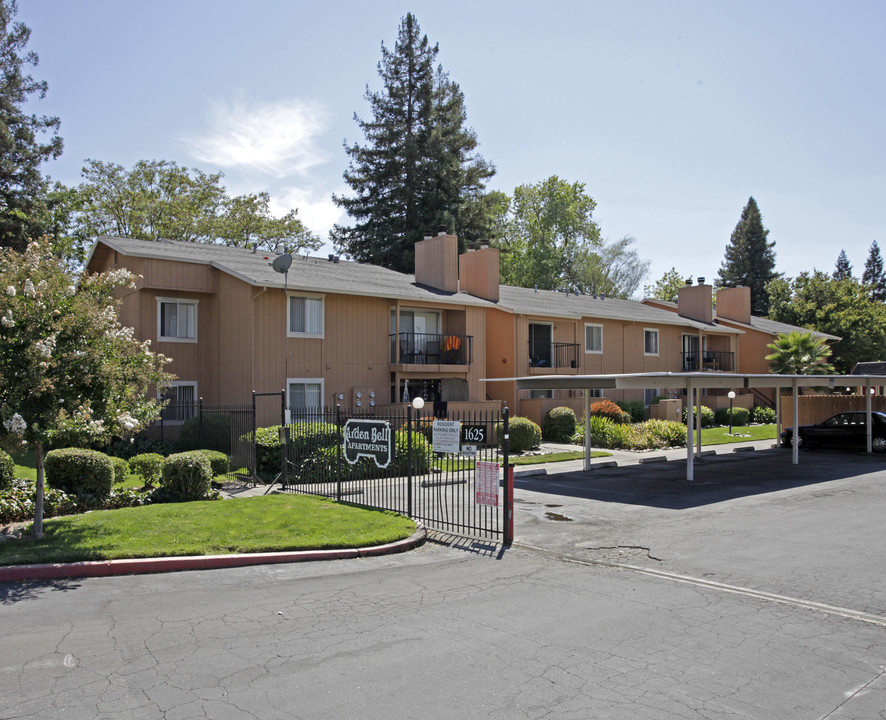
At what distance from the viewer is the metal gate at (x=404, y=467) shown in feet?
38.2

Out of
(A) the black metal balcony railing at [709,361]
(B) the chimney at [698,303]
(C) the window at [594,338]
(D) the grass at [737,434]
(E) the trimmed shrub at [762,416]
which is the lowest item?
(D) the grass at [737,434]

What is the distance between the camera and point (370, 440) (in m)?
13.5

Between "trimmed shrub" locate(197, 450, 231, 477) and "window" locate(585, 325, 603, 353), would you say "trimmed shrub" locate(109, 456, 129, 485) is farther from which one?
"window" locate(585, 325, 603, 353)

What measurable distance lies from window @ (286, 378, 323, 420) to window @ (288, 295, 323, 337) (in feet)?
4.96

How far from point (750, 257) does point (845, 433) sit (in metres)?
62.3

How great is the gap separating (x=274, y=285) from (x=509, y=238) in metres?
41.7

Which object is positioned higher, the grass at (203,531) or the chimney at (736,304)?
the chimney at (736,304)

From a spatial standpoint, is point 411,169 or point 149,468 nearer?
point 149,468

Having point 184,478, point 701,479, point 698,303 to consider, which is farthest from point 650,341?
point 184,478

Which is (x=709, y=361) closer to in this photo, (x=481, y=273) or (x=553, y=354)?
(x=553, y=354)

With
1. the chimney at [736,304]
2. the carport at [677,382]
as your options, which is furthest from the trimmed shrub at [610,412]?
the chimney at [736,304]

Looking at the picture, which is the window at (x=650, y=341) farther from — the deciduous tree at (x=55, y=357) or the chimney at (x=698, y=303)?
the deciduous tree at (x=55, y=357)

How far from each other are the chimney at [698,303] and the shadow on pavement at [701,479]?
1882 cm

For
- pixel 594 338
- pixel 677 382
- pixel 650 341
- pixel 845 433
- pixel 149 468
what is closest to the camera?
pixel 149 468
